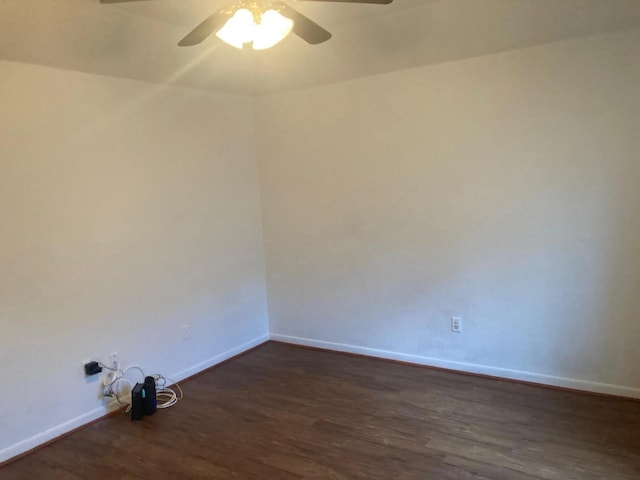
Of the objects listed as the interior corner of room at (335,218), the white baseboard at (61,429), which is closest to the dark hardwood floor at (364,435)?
the white baseboard at (61,429)

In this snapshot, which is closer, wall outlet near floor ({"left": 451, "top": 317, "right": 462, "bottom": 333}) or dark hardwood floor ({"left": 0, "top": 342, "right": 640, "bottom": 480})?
dark hardwood floor ({"left": 0, "top": 342, "right": 640, "bottom": 480})

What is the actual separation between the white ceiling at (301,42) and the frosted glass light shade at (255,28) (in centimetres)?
58

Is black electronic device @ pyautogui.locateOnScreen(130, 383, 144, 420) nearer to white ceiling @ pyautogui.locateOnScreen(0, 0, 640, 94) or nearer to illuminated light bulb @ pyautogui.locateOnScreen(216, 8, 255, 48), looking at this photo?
white ceiling @ pyautogui.locateOnScreen(0, 0, 640, 94)

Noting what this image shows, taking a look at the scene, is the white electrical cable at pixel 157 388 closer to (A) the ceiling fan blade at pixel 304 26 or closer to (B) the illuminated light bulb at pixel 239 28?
(B) the illuminated light bulb at pixel 239 28


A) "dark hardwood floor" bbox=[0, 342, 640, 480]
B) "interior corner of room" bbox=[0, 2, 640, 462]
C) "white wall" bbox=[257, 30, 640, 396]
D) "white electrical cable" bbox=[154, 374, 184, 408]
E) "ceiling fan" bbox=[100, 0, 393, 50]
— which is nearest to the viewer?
"ceiling fan" bbox=[100, 0, 393, 50]

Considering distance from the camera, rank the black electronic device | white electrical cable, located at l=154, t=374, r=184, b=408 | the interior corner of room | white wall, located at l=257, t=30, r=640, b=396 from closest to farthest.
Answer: the interior corner of room < white wall, located at l=257, t=30, r=640, b=396 < the black electronic device < white electrical cable, located at l=154, t=374, r=184, b=408

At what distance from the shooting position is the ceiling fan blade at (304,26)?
1889mm

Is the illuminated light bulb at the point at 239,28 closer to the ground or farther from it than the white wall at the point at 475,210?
farther from it

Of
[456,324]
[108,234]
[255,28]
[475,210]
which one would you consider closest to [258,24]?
[255,28]

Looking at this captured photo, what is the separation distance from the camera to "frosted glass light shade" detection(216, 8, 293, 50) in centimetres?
191

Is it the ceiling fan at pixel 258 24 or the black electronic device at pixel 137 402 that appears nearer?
the ceiling fan at pixel 258 24

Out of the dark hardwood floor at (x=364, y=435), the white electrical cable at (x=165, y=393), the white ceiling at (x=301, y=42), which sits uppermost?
the white ceiling at (x=301, y=42)

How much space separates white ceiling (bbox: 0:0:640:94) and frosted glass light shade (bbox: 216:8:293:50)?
0.58 m

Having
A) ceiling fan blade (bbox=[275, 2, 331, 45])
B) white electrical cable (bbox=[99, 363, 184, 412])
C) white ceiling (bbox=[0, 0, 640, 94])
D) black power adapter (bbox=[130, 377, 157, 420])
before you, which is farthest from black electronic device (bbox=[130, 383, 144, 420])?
ceiling fan blade (bbox=[275, 2, 331, 45])
